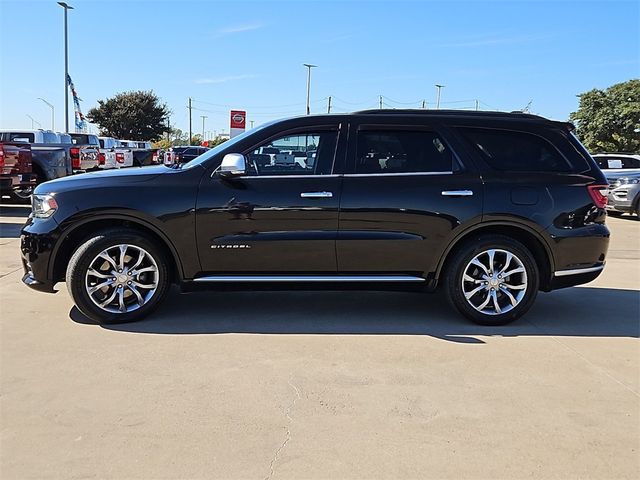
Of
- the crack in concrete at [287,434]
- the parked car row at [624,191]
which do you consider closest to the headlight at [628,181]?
the parked car row at [624,191]

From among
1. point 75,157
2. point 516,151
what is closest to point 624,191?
point 516,151

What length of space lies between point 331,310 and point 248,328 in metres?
0.93

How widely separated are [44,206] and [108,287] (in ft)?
2.82

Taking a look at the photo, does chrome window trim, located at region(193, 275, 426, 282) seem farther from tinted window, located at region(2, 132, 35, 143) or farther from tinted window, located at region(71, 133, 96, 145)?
tinted window, located at region(71, 133, 96, 145)

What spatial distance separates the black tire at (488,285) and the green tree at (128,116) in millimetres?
62163

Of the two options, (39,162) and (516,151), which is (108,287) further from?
(39,162)

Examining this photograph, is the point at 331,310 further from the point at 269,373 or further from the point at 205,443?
the point at 205,443

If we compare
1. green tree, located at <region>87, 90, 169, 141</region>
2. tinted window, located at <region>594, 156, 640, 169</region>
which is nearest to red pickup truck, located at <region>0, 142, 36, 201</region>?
tinted window, located at <region>594, 156, 640, 169</region>

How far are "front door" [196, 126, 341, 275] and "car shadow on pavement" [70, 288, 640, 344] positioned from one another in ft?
1.62

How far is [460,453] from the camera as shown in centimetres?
291

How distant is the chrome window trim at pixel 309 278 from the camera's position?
479 cm

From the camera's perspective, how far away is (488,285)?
4.91m

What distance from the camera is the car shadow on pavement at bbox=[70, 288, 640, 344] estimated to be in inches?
188

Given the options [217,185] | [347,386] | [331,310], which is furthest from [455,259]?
[217,185]
